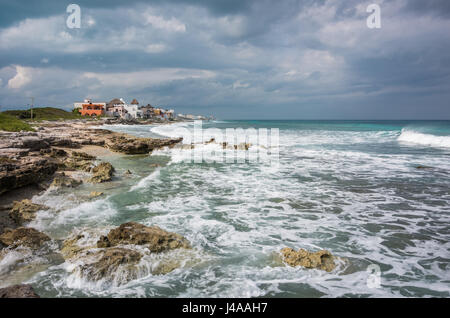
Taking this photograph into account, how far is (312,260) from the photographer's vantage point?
4.71 m

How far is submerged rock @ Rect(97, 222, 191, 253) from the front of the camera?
5011 millimetres

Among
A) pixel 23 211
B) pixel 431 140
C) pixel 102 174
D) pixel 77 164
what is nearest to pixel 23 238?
pixel 23 211

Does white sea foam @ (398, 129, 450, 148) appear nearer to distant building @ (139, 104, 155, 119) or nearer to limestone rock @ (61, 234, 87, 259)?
limestone rock @ (61, 234, 87, 259)

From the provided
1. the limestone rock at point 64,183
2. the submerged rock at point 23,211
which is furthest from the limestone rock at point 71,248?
the limestone rock at point 64,183

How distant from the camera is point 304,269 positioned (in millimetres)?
4590

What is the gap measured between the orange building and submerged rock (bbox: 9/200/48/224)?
321 feet

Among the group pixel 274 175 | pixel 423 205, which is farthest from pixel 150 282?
pixel 274 175

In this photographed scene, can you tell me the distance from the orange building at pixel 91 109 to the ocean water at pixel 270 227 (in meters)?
93.5

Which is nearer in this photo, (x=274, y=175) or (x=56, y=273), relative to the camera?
(x=56, y=273)

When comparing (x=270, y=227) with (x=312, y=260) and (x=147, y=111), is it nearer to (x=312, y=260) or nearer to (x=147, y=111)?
(x=312, y=260)

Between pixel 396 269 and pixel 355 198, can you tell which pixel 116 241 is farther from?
pixel 355 198
